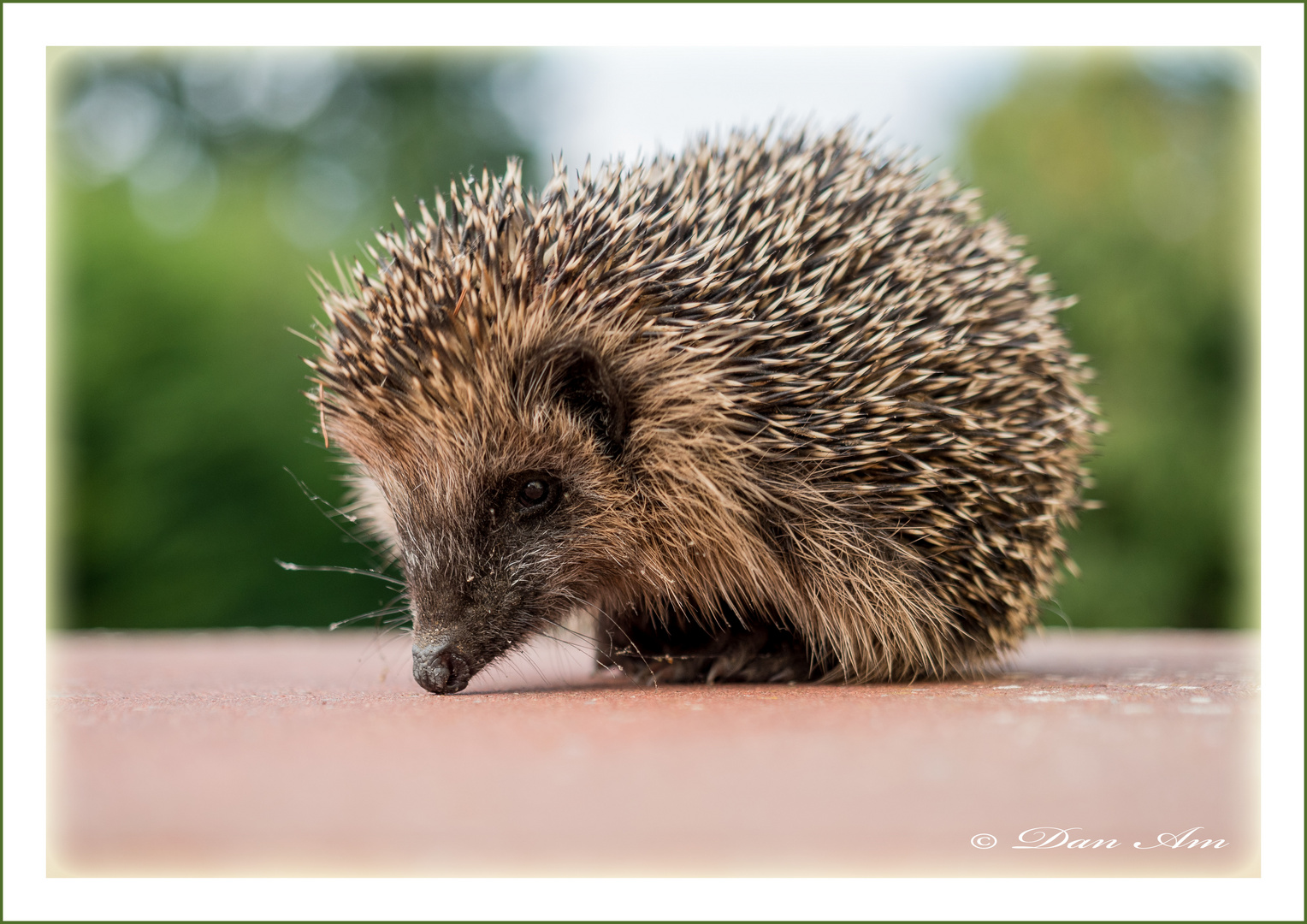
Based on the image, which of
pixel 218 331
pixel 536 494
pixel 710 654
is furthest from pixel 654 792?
pixel 218 331

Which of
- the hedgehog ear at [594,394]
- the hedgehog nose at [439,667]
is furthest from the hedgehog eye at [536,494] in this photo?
the hedgehog nose at [439,667]

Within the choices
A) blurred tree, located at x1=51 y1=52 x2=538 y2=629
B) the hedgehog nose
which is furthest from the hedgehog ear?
blurred tree, located at x1=51 y1=52 x2=538 y2=629

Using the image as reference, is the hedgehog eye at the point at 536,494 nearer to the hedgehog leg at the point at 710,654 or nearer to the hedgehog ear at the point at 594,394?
the hedgehog ear at the point at 594,394

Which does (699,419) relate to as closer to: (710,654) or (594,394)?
(594,394)

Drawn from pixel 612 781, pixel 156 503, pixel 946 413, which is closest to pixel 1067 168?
pixel 946 413

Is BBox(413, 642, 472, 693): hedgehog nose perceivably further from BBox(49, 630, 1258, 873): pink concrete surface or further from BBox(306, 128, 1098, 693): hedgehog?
BBox(49, 630, 1258, 873): pink concrete surface

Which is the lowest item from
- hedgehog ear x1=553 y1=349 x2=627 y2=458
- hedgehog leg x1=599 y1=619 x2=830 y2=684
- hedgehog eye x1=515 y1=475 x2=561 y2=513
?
hedgehog leg x1=599 y1=619 x2=830 y2=684

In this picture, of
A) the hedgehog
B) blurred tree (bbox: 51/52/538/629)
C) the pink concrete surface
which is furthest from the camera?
blurred tree (bbox: 51/52/538/629)
